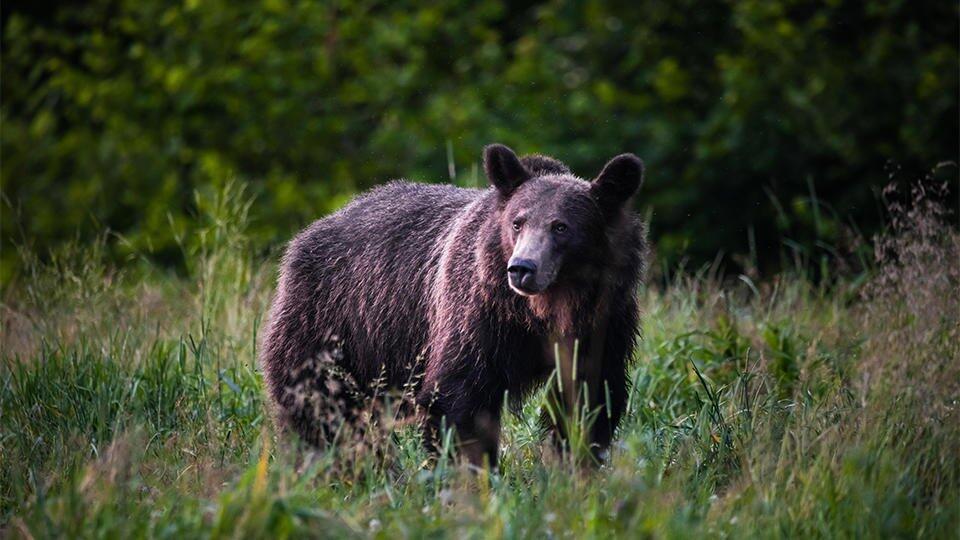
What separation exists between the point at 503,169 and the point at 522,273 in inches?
29.1

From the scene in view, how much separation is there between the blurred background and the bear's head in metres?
5.67

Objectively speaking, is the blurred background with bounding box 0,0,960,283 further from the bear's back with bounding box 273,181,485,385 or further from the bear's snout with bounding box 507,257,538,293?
the bear's snout with bounding box 507,257,538,293

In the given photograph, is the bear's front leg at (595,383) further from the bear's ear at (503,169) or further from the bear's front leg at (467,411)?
the bear's ear at (503,169)

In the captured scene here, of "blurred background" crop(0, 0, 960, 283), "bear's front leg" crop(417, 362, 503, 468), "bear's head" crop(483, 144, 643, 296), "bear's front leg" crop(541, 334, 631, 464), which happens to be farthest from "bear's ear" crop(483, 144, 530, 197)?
"blurred background" crop(0, 0, 960, 283)

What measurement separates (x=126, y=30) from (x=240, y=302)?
7552 millimetres

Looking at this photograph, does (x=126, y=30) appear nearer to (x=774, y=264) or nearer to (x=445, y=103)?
(x=445, y=103)

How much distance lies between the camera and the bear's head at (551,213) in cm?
495

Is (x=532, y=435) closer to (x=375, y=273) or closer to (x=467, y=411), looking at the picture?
(x=467, y=411)

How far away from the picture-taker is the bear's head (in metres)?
4.95

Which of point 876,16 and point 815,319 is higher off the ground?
point 876,16

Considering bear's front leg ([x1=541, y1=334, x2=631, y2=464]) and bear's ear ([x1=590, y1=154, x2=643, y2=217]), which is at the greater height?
bear's ear ([x1=590, y1=154, x2=643, y2=217])

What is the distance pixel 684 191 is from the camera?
470 inches

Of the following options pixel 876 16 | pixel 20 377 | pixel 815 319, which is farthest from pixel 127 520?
pixel 876 16

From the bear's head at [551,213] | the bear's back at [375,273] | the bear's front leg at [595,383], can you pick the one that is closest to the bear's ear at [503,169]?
the bear's head at [551,213]
